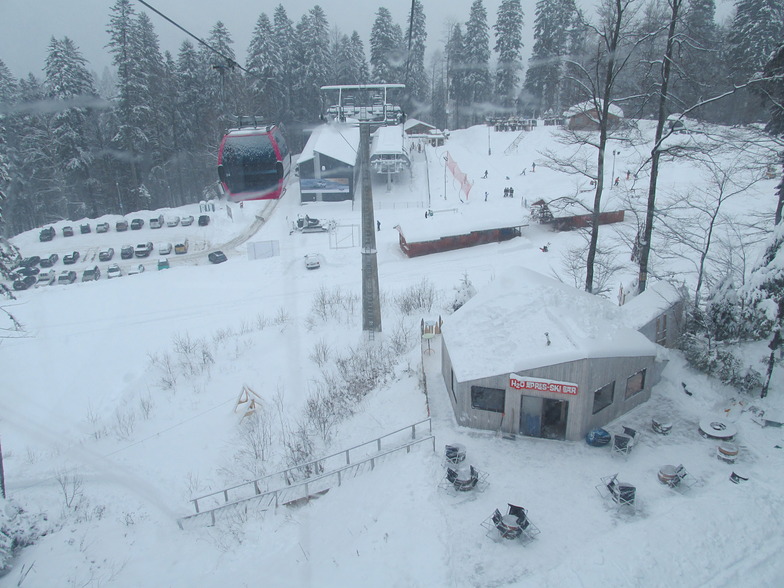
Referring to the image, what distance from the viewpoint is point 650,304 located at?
15734 millimetres

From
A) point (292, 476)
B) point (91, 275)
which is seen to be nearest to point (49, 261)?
point (91, 275)

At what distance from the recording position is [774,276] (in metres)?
11.9

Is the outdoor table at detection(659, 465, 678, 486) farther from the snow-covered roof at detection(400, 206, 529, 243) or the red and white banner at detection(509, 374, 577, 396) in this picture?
the snow-covered roof at detection(400, 206, 529, 243)

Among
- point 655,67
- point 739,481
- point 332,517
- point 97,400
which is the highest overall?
point 655,67

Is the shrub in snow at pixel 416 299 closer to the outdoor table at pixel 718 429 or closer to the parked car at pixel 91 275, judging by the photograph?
the outdoor table at pixel 718 429

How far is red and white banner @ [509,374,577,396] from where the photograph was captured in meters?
11.7

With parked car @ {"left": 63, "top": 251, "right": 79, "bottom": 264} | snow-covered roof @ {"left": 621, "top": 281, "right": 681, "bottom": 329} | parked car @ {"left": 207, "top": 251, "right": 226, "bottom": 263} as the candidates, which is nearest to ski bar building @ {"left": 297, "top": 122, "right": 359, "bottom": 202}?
parked car @ {"left": 207, "top": 251, "right": 226, "bottom": 263}

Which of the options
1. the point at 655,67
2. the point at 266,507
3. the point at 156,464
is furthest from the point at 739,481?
the point at 156,464

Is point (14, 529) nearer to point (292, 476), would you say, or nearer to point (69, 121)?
point (292, 476)

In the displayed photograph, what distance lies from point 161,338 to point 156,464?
10.1 metres

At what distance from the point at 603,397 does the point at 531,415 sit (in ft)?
6.56

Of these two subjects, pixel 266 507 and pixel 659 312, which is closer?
pixel 266 507

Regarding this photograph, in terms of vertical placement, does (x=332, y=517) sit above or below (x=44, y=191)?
below

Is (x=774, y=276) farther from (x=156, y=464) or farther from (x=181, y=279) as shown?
(x=181, y=279)
